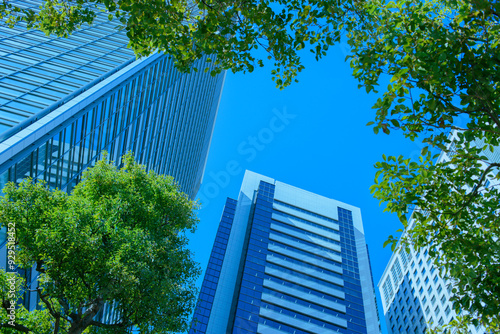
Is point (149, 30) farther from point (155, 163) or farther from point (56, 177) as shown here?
point (155, 163)

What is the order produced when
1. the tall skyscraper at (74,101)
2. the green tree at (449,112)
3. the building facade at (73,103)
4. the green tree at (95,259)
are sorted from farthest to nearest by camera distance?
the tall skyscraper at (74,101) < the building facade at (73,103) < the green tree at (95,259) < the green tree at (449,112)

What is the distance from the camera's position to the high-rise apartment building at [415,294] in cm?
5103

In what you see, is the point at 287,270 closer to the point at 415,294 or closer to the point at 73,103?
the point at 415,294

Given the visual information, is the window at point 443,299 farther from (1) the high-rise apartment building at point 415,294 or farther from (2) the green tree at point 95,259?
(2) the green tree at point 95,259

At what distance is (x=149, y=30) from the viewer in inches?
281

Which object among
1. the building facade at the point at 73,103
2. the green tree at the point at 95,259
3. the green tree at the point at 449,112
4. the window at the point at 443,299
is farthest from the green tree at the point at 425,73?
the window at the point at 443,299

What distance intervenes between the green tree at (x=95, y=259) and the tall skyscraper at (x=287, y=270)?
43.5 meters

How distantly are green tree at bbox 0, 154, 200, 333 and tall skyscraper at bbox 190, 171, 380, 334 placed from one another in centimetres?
4352

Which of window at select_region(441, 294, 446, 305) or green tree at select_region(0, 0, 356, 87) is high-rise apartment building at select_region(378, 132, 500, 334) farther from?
green tree at select_region(0, 0, 356, 87)

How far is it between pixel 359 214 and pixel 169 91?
56.6 m

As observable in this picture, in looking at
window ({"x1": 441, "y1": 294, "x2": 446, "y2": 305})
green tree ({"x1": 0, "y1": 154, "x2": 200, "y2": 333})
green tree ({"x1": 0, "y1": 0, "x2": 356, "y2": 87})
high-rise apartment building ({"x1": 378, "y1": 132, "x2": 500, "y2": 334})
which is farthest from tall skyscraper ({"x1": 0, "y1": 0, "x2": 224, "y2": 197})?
window ({"x1": 441, "y1": 294, "x2": 446, "y2": 305})

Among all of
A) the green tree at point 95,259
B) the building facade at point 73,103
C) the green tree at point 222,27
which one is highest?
the building facade at point 73,103

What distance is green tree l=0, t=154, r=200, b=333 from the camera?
934 cm

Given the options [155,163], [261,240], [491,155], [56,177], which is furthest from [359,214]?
[56,177]
